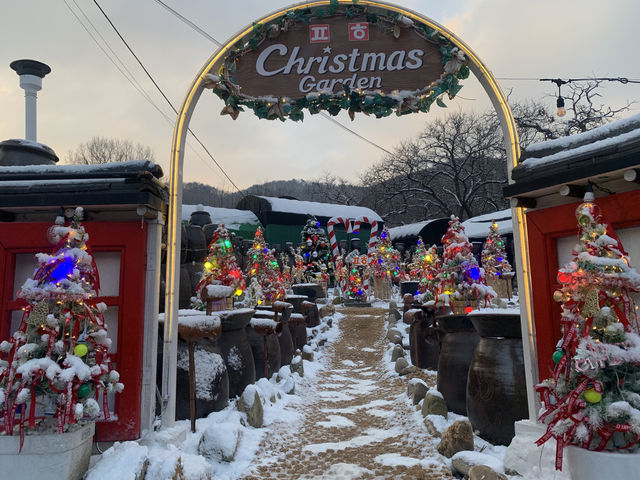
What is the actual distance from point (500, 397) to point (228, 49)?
4366mm

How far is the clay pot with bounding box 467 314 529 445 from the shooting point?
13.6 ft

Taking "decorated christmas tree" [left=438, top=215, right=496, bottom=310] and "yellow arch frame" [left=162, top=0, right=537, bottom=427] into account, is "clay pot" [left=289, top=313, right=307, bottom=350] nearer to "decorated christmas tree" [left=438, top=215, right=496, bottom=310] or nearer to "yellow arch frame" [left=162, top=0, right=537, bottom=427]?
"decorated christmas tree" [left=438, top=215, right=496, bottom=310]

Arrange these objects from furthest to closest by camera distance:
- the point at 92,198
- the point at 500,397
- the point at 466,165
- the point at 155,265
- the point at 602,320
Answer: the point at 466,165, the point at 500,397, the point at 155,265, the point at 92,198, the point at 602,320

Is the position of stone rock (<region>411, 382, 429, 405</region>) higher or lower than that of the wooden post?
lower

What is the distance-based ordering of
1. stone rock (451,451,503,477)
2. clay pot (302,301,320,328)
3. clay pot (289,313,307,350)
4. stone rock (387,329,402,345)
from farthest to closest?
clay pot (302,301,320,328) → stone rock (387,329,402,345) → clay pot (289,313,307,350) → stone rock (451,451,503,477)

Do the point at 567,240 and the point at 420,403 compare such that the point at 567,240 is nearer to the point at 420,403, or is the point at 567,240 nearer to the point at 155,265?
the point at 420,403

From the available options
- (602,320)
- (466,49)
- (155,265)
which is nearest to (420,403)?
(602,320)

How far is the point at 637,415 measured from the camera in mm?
2475

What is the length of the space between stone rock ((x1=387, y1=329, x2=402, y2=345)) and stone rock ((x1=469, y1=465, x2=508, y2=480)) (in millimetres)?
7136

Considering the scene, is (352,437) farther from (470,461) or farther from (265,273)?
(265,273)

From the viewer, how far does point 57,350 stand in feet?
9.67

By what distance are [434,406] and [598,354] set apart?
2.90 m

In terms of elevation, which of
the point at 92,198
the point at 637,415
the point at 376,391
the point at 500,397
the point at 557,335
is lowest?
the point at 376,391

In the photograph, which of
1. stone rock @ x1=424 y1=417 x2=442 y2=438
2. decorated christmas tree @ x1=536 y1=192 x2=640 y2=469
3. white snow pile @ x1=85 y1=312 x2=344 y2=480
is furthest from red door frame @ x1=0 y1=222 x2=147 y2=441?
decorated christmas tree @ x1=536 y1=192 x2=640 y2=469
